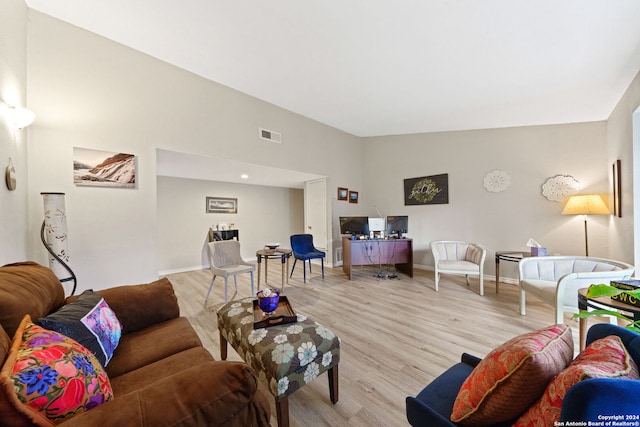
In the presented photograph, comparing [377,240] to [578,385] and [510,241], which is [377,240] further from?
[578,385]

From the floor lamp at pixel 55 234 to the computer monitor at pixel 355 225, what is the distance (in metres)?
3.63

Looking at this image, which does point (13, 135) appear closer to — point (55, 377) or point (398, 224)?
point (55, 377)

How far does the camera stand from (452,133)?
4.38 metres

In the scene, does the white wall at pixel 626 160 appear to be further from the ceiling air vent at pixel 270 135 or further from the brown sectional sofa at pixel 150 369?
the ceiling air vent at pixel 270 135

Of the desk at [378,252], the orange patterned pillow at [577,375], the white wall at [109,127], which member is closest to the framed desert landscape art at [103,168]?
the white wall at [109,127]

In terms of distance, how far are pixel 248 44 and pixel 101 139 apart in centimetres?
183

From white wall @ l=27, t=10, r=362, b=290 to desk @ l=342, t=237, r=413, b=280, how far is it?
258 centimetres

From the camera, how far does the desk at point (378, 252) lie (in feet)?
13.5

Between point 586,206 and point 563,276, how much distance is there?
6.23 ft

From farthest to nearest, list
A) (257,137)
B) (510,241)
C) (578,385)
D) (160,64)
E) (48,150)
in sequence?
(510,241) < (257,137) < (160,64) < (48,150) < (578,385)

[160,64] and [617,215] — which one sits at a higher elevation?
[160,64]

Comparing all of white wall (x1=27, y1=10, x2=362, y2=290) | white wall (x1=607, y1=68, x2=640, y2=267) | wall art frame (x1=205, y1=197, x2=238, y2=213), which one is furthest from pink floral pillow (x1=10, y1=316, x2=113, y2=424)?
wall art frame (x1=205, y1=197, x2=238, y2=213)

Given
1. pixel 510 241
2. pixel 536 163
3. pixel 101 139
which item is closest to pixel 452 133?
pixel 536 163

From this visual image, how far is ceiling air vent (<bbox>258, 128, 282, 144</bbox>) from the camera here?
3668mm
